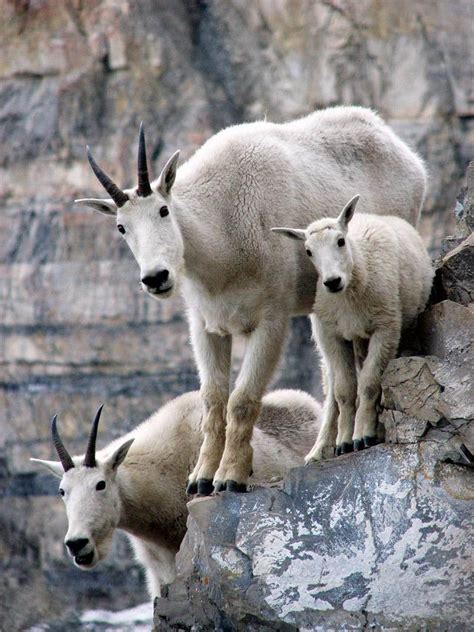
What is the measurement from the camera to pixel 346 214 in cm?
768

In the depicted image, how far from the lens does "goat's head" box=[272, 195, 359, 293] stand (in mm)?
7305

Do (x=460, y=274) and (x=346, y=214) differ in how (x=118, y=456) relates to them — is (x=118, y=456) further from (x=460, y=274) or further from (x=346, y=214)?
(x=460, y=274)

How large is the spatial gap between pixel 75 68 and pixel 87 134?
1.23 m

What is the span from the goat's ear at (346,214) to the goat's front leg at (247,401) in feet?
2.79

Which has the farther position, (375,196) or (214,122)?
(214,122)

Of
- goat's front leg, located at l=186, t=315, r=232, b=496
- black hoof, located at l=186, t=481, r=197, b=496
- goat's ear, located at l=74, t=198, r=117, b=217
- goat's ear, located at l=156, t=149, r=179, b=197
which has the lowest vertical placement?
black hoof, located at l=186, t=481, r=197, b=496

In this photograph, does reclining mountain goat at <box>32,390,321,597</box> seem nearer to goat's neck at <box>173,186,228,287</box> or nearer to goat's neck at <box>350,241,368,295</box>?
goat's neck at <box>173,186,228,287</box>

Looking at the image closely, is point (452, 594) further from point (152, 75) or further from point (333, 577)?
point (152, 75)

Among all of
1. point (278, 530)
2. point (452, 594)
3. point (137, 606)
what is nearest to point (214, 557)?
point (278, 530)

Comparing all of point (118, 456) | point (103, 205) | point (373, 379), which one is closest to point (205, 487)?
point (118, 456)

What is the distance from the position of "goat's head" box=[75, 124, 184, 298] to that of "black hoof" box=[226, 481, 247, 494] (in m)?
1.35

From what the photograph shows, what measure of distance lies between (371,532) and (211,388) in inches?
67.5

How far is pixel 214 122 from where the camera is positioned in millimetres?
21922

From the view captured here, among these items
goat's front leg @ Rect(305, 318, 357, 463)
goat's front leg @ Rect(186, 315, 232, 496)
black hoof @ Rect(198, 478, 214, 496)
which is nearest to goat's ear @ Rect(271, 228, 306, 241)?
goat's front leg @ Rect(305, 318, 357, 463)
